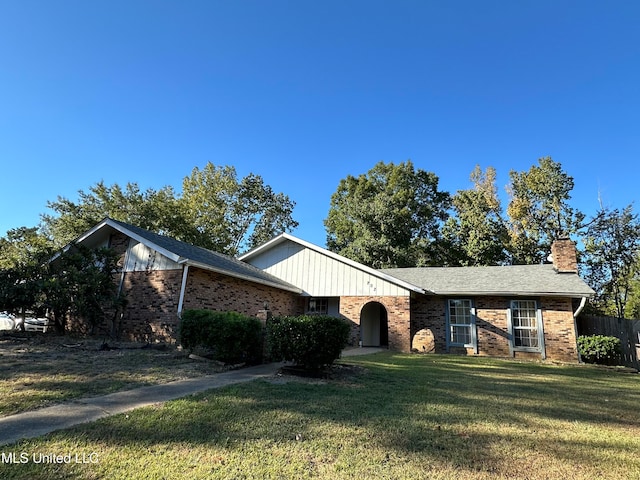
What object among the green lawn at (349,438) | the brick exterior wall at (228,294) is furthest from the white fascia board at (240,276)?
the green lawn at (349,438)

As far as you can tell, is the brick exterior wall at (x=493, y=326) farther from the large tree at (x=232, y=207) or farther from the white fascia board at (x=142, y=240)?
the large tree at (x=232, y=207)

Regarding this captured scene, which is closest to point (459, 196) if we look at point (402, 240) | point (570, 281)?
point (402, 240)

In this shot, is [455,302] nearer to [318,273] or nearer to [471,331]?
[471,331]

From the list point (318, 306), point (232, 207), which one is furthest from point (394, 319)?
point (232, 207)

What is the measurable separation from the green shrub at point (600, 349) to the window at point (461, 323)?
3830 mm

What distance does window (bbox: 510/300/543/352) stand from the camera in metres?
14.4

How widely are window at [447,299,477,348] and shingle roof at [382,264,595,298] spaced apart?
0.86m

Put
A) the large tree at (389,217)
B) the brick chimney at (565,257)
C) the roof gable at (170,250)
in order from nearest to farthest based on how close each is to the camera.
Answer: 1. the roof gable at (170,250)
2. the brick chimney at (565,257)
3. the large tree at (389,217)

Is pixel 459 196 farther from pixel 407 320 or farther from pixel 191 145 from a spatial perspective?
pixel 191 145

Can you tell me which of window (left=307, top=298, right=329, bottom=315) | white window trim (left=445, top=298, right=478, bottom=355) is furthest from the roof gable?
white window trim (left=445, top=298, right=478, bottom=355)

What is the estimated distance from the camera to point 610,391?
7.26 meters

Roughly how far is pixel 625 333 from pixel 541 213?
58.2ft

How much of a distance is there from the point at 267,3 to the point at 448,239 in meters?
22.8

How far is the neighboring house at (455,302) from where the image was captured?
14.2 metres
